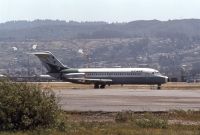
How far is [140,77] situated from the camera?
3408 inches

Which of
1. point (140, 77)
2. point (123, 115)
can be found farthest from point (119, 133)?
point (140, 77)

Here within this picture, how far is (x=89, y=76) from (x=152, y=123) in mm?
69154

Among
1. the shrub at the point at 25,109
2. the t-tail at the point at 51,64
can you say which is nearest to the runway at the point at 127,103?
the shrub at the point at 25,109

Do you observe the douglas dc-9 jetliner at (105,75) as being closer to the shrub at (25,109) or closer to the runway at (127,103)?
the runway at (127,103)

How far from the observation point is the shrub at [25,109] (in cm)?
1855

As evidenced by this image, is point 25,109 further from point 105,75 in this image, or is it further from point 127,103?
point 105,75

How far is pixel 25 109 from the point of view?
61.0 feet

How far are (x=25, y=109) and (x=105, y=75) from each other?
70.7m

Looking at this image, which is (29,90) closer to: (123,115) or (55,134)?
(55,134)

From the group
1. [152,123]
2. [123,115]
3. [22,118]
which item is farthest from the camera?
[123,115]

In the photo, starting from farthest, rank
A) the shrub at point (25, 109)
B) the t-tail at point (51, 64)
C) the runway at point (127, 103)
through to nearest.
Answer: the t-tail at point (51, 64) < the runway at point (127, 103) < the shrub at point (25, 109)

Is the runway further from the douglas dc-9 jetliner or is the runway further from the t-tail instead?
the t-tail

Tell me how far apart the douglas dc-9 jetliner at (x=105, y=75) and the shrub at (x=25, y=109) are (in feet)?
222

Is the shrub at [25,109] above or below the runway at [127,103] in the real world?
above
